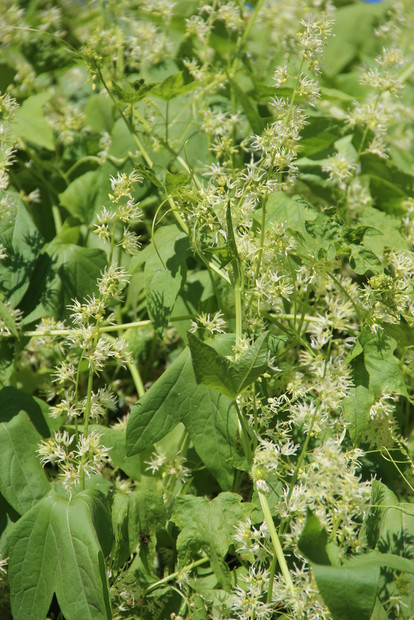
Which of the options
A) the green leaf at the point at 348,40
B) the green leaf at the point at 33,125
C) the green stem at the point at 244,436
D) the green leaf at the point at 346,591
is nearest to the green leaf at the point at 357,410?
the green stem at the point at 244,436

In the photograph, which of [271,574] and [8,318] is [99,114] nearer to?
[8,318]

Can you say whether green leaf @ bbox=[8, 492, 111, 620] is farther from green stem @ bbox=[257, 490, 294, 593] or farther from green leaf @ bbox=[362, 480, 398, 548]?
green leaf @ bbox=[362, 480, 398, 548]

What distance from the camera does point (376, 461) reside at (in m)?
1.02

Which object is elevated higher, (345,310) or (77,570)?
(345,310)

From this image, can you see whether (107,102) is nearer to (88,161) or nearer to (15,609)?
(88,161)

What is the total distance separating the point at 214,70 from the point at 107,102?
13.5 inches

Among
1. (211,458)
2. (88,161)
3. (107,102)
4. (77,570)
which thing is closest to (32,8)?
(107,102)

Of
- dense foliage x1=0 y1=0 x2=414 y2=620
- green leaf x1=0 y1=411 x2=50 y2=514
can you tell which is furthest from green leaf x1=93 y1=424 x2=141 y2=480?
green leaf x1=0 y1=411 x2=50 y2=514

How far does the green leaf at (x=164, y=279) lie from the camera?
3.20 ft

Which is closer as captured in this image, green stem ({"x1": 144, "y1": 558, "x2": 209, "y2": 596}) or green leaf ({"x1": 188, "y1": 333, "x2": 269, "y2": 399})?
green leaf ({"x1": 188, "y1": 333, "x2": 269, "y2": 399})

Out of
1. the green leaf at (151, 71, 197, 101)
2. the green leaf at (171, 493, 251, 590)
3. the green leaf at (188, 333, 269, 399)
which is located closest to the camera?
the green leaf at (188, 333, 269, 399)

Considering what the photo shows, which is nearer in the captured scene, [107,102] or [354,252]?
[354,252]

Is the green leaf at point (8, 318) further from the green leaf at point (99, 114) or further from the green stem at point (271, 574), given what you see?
the green leaf at point (99, 114)

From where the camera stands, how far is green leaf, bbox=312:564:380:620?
63 cm
